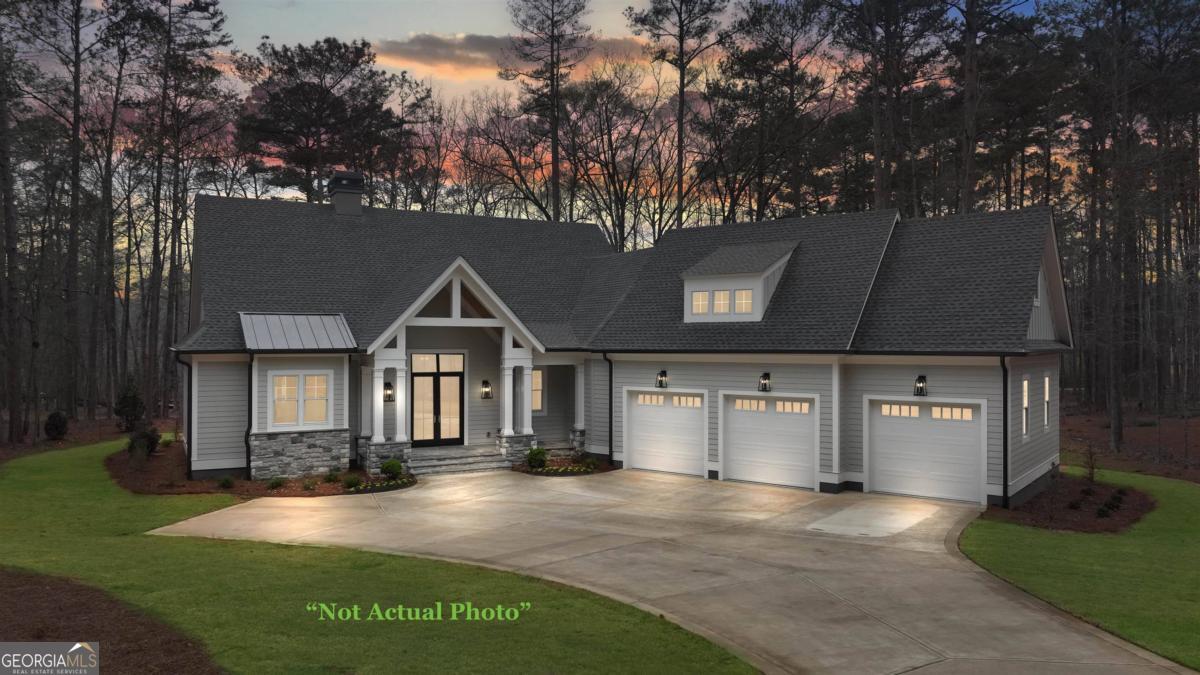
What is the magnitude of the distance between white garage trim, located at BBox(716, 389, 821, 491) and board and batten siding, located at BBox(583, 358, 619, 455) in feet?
11.7

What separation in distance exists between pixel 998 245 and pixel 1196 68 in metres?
18.1

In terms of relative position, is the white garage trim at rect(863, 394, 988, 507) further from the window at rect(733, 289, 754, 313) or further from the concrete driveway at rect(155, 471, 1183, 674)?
the window at rect(733, 289, 754, 313)

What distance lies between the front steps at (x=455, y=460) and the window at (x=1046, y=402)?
41.2 feet

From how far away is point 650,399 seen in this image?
743 inches

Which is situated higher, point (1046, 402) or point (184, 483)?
point (1046, 402)

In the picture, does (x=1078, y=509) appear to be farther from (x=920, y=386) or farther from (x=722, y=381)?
(x=722, y=381)

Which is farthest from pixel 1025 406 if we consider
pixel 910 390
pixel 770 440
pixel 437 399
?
pixel 437 399

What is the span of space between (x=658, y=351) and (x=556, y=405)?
4.19 m

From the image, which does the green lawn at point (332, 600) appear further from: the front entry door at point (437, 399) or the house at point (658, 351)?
the front entry door at point (437, 399)

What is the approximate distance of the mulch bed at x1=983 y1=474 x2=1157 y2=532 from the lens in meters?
13.4

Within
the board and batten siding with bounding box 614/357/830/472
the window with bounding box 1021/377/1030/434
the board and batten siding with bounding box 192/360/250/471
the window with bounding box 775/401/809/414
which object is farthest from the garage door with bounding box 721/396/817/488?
the board and batten siding with bounding box 192/360/250/471

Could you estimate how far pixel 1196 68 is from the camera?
2661 cm

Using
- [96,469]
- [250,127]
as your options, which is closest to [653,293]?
[96,469]

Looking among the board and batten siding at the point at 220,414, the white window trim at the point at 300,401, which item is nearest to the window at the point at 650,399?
the white window trim at the point at 300,401
